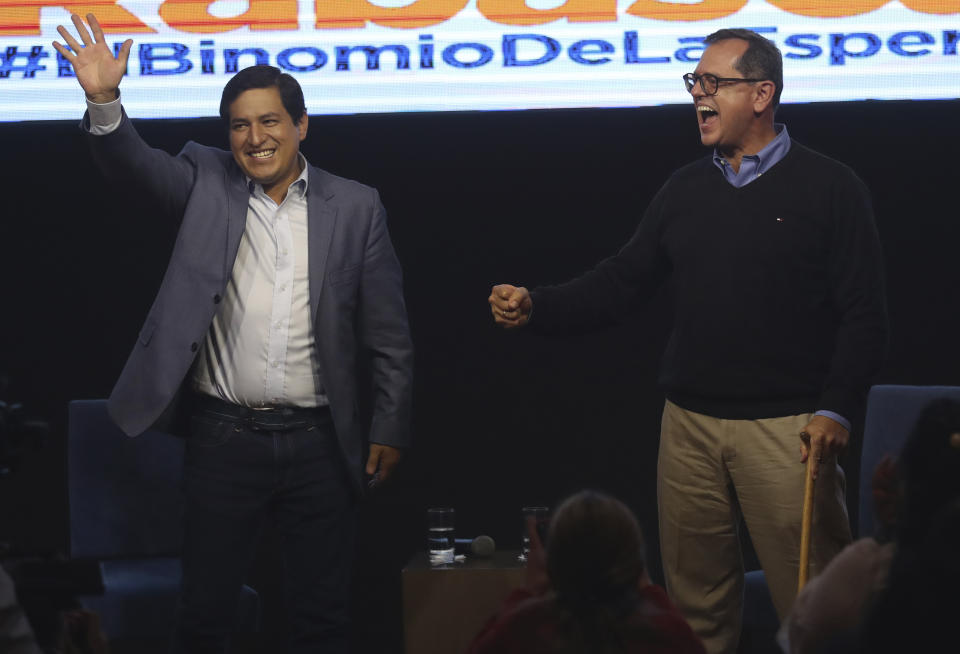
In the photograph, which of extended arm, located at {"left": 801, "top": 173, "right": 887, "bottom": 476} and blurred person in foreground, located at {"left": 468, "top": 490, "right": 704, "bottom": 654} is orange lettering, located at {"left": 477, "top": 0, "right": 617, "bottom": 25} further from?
blurred person in foreground, located at {"left": 468, "top": 490, "right": 704, "bottom": 654}

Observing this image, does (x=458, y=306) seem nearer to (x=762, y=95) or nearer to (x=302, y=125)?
(x=302, y=125)

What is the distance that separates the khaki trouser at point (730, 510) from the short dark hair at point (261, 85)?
1204 millimetres

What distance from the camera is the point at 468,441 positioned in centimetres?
386

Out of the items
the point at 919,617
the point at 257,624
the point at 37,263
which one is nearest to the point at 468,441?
the point at 257,624

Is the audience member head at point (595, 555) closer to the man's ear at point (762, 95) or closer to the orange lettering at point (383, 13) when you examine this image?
the man's ear at point (762, 95)

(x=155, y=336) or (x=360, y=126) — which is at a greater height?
(x=360, y=126)

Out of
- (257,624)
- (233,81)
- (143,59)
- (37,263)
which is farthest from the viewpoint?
(37,263)

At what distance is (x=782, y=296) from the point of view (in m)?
2.70

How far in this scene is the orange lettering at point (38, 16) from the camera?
11.8ft

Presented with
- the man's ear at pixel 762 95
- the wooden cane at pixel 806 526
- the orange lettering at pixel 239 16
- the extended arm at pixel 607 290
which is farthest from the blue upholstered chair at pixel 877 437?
the orange lettering at pixel 239 16

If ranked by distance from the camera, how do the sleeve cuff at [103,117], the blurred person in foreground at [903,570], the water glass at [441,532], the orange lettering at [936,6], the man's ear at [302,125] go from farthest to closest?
the orange lettering at [936,6] → the water glass at [441,532] → the man's ear at [302,125] → the sleeve cuff at [103,117] → the blurred person in foreground at [903,570]

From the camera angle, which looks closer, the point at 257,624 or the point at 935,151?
the point at 257,624

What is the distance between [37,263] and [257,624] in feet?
5.05

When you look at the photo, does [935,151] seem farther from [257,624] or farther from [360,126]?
[257,624]
